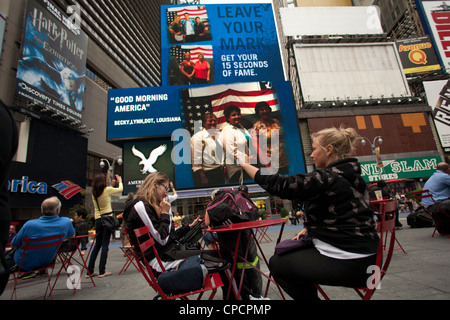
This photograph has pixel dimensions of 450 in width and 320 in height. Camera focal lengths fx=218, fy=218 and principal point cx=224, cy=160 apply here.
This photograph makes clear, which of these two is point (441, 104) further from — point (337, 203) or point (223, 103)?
point (337, 203)

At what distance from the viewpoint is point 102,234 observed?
4.56 m

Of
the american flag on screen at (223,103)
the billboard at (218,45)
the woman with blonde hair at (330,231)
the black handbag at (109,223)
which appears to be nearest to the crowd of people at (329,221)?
the woman with blonde hair at (330,231)

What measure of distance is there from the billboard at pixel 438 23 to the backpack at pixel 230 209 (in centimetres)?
3871

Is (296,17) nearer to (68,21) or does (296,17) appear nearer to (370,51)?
(370,51)

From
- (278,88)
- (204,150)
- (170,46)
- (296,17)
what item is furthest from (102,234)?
(296,17)

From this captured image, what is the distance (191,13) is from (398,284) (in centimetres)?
2363

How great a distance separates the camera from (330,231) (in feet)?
4.40

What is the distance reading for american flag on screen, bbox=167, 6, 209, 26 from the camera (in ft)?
64.7

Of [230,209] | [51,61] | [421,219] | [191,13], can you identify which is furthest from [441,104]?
[51,61]

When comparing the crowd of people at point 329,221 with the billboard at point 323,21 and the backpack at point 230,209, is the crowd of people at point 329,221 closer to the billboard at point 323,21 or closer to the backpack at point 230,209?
the backpack at point 230,209

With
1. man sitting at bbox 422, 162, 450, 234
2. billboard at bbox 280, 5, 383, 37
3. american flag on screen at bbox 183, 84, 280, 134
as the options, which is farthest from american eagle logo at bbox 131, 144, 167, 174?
billboard at bbox 280, 5, 383, 37

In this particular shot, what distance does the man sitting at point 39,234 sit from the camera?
2.84 meters

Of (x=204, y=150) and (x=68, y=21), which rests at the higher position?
(x=68, y=21)

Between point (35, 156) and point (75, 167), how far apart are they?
14.1ft
